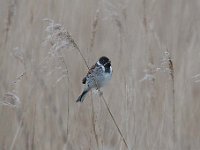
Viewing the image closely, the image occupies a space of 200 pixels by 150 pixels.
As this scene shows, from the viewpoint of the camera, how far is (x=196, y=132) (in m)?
3.41

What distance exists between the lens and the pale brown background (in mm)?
2854

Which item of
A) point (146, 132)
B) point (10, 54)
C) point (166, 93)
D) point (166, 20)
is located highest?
point (166, 20)

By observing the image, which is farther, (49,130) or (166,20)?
(166,20)

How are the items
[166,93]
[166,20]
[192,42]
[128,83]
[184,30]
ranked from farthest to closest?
[166,20]
[184,30]
[192,42]
[166,93]
[128,83]

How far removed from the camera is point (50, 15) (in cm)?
394

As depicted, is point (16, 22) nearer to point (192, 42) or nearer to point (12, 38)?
point (12, 38)

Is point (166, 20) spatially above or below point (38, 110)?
above

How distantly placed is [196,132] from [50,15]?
126 cm

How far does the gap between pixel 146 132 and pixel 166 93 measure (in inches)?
11.7

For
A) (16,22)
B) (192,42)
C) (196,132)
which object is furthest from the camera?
(192,42)

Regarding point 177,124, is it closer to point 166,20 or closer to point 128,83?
point 128,83

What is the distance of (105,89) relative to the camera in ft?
13.6

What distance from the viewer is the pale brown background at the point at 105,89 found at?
285 cm

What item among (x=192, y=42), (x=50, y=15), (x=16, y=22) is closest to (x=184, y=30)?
(x=192, y=42)
